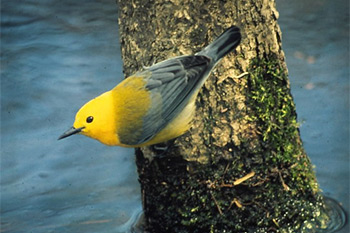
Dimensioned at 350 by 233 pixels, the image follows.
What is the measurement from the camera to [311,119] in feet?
20.5

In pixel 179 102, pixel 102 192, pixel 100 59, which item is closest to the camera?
pixel 179 102

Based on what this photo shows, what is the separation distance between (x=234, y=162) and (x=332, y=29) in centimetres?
416

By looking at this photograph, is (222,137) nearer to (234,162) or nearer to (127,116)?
(234,162)

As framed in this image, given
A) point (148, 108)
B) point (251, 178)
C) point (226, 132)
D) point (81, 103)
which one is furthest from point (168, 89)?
point (81, 103)

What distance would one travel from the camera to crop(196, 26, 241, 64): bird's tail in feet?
12.6

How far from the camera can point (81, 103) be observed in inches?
265

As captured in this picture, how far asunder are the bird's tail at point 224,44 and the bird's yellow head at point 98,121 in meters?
0.76

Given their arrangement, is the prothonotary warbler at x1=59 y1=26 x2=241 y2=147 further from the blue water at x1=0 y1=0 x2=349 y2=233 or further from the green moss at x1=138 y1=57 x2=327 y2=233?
the blue water at x1=0 y1=0 x2=349 y2=233

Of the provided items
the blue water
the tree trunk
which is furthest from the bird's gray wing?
the blue water

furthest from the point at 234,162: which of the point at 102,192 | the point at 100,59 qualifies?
the point at 100,59

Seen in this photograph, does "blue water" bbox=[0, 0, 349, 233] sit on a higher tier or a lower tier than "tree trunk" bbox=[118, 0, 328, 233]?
lower

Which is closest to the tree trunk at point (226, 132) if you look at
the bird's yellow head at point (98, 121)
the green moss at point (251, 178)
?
the green moss at point (251, 178)

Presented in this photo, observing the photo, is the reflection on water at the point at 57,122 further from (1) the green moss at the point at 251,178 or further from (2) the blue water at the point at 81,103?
(1) the green moss at the point at 251,178

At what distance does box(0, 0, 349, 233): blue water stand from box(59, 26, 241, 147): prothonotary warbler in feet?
3.77
